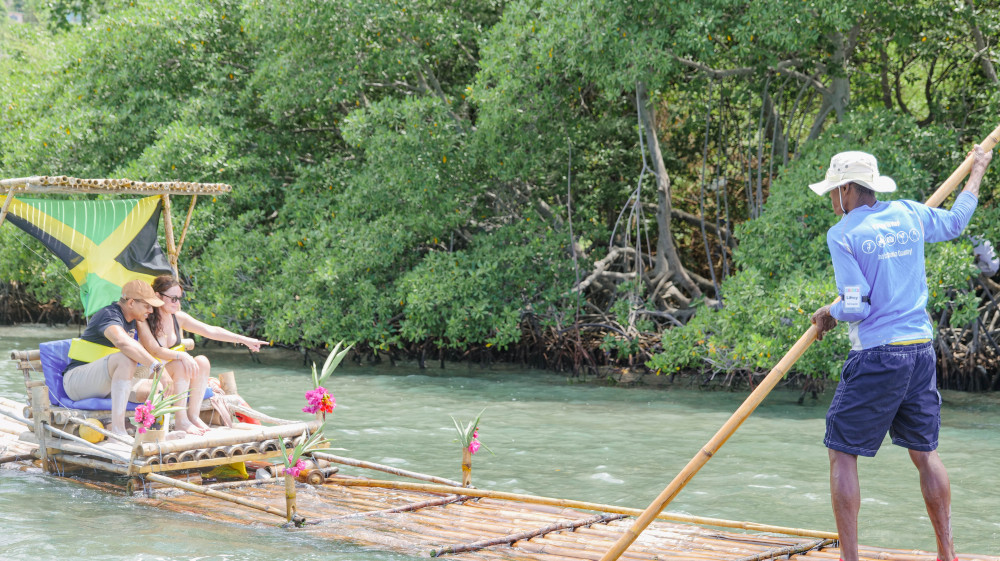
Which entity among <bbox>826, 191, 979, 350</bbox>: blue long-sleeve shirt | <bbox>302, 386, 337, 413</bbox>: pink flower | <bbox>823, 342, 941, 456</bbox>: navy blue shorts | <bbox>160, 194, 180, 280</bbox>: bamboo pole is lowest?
<bbox>302, 386, 337, 413</bbox>: pink flower

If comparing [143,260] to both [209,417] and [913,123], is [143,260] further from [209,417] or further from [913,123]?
[913,123]

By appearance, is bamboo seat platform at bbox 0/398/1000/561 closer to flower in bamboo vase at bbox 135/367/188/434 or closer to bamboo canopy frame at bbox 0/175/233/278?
flower in bamboo vase at bbox 135/367/188/434

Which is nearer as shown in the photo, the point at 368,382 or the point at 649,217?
the point at 368,382

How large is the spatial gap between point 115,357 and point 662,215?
24.4 ft

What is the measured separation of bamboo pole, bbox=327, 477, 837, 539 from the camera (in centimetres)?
461

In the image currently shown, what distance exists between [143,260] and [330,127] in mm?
7918

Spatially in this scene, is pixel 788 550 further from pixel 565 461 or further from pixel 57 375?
pixel 57 375

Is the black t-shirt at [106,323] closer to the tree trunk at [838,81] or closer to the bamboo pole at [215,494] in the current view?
the bamboo pole at [215,494]

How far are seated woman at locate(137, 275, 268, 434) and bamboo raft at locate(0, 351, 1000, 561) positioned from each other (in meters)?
0.26

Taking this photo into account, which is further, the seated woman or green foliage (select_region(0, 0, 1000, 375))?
green foliage (select_region(0, 0, 1000, 375))

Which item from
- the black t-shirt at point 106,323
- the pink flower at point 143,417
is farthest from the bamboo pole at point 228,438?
the black t-shirt at point 106,323

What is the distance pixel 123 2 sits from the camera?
616 inches

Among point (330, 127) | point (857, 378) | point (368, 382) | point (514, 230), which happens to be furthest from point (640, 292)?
point (857, 378)

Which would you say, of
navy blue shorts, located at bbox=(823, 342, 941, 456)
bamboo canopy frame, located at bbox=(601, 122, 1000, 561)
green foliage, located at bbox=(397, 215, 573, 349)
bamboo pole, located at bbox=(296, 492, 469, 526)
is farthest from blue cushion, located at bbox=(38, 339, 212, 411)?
green foliage, located at bbox=(397, 215, 573, 349)
